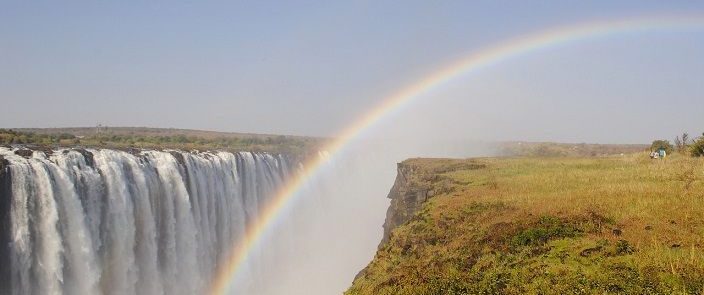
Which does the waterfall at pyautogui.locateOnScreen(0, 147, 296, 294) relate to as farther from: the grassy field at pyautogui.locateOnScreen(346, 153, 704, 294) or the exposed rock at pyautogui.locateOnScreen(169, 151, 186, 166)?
the grassy field at pyautogui.locateOnScreen(346, 153, 704, 294)

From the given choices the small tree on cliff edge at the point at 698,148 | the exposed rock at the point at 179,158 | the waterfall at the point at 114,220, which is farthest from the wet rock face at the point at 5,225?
the small tree on cliff edge at the point at 698,148

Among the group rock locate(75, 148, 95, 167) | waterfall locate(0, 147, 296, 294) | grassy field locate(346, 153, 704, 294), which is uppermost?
rock locate(75, 148, 95, 167)

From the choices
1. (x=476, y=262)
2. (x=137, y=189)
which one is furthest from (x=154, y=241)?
(x=476, y=262)

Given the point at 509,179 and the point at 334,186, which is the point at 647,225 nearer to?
the point at 509,179

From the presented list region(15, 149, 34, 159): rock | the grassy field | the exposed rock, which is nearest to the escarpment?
the grassy field

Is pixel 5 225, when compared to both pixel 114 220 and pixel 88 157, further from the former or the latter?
pixel 114 220

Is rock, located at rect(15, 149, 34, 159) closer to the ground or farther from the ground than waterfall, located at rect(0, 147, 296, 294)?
farther from the ground

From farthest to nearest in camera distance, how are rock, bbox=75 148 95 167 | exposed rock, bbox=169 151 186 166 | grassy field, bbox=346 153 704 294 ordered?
1. exposed rock, bbox=169 151 186 166
2. rock, bbox=75 148 95 167
3. grassy field, bbox=346 153 704 294
